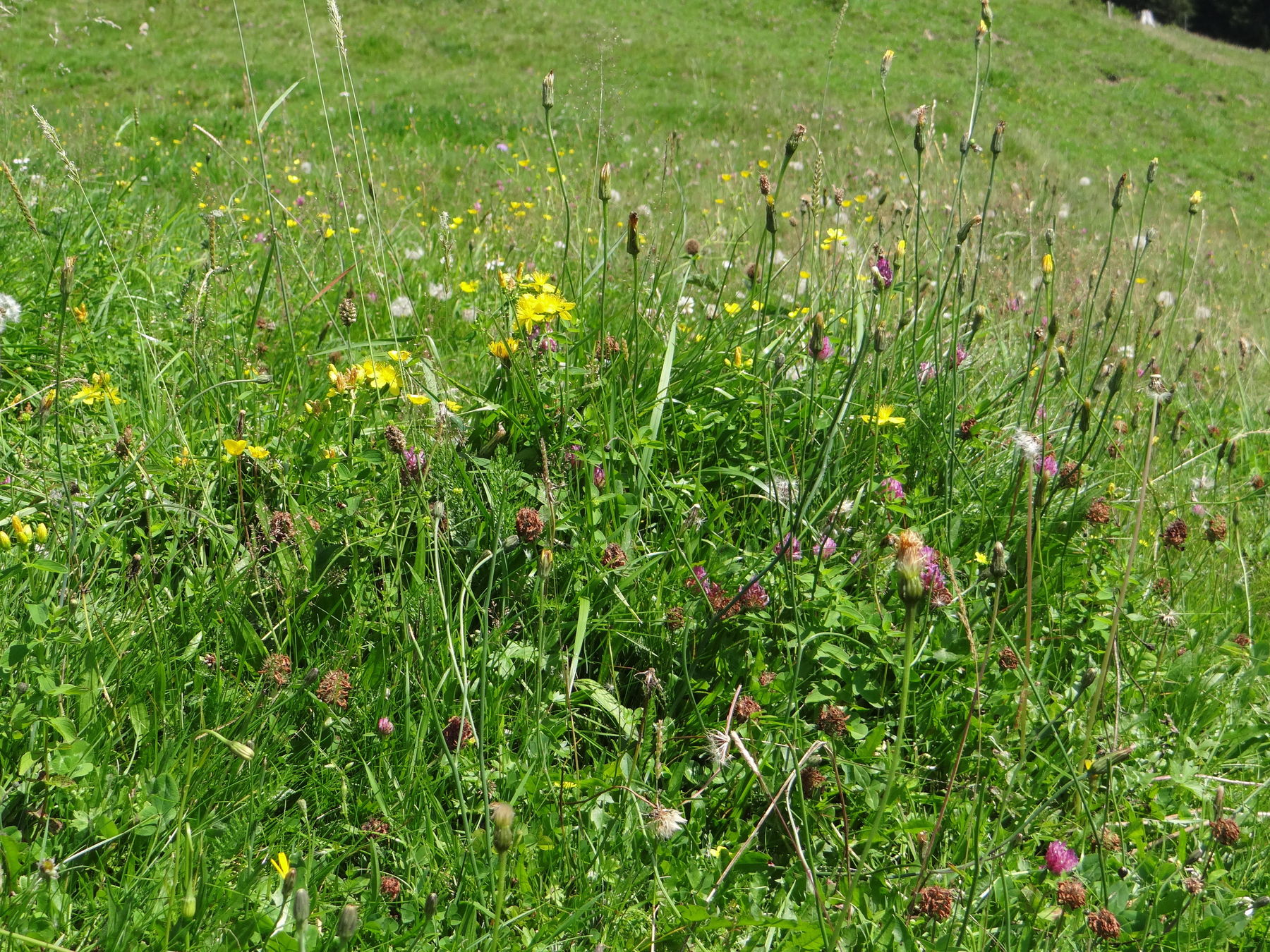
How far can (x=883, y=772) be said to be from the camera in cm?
157

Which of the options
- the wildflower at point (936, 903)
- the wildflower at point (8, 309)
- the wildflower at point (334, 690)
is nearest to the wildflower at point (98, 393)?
the wildflower at point (8, 309)

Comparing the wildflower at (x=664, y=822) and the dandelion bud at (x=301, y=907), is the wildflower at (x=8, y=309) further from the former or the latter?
the wildflower at (x=664, y=822)

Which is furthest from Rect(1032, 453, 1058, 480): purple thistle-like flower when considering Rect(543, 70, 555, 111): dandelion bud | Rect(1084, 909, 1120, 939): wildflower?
Rect(543, 70, 555, 111): dandelion bud

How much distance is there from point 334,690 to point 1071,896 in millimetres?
1123

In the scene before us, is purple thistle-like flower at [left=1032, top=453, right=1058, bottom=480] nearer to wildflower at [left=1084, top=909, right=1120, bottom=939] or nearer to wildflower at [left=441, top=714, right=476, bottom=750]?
wildflower at [left=1084, top=909, right=1120, bottom=939]

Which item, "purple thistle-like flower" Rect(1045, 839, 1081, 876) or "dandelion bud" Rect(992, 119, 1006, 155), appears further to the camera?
"dandelion bud" Rect(992, 119, 1006, 155)

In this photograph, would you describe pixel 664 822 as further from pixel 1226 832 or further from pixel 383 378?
pixel 383 378

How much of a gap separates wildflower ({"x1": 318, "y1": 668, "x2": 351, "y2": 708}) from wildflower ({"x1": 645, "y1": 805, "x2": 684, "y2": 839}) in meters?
0.53

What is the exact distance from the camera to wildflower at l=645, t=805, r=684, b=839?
127 cm

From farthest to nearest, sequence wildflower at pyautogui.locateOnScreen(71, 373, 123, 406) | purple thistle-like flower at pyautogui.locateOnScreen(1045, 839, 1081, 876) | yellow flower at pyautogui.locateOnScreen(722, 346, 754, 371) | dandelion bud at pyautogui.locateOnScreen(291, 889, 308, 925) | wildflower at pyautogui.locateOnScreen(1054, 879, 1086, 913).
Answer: yellow flower at pyautogui.locateOnScreen(722, 346, 754, 371) < wildflower at pyautogui.locateOnScreen(71, 373, 123, 406) < purple thistle-like flower at pyautogui.locateOnScreen(1045, 839, 1081, 876) < wildflower at pyautogui.locateOnScreen(1054, 879, 1086, 913) < dandelion bud at pyautogui.locateOnScreen(291, 889, 308, 925)

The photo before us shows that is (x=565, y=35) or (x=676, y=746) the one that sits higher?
(x=565, y=35)

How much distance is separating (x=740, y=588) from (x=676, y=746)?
328 mm

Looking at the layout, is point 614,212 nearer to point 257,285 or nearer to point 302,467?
point 257,285

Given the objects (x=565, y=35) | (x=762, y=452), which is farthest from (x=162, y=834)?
(x=565, y=35)
